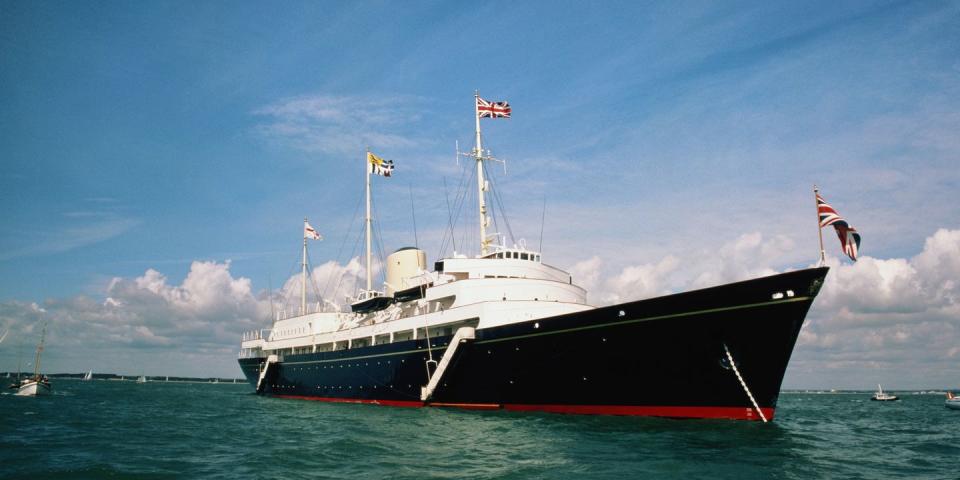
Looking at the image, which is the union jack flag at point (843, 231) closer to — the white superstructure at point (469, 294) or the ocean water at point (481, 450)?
the ocean water at point (481, 450)

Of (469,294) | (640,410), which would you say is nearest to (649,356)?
(640,410)

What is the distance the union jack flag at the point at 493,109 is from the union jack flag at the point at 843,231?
771 inches

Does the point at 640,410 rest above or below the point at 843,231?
below

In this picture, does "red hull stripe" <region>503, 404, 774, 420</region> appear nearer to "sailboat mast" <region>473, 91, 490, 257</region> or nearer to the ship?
the ship

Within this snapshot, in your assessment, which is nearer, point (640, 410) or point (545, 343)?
point (640, 410)

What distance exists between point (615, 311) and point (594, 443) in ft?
19.6

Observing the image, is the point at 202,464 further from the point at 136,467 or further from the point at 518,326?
the point at 518,326

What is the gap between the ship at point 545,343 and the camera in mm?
19500

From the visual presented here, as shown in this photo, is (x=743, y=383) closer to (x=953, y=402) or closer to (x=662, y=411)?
(x=662, y=411)

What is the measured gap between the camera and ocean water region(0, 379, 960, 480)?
13672 mm

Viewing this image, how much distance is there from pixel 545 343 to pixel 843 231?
1114 centimetres

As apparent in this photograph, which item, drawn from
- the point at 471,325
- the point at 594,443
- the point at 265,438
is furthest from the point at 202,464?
the point at 471,325

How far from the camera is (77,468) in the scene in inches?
565

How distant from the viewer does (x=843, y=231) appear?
18.2 metres
